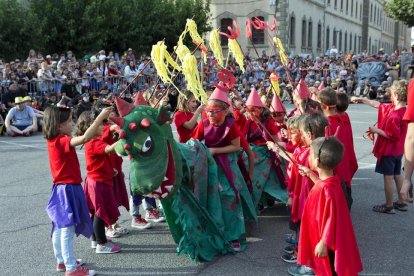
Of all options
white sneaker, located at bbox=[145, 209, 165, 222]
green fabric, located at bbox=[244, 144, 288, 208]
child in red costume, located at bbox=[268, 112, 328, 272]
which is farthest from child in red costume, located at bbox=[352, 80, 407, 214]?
white sneaker, located at bbox=[145, 209, 165, 222]

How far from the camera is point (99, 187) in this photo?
4.57 m

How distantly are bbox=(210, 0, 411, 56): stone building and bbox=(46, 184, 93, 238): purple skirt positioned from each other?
18484 mm

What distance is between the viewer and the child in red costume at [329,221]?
3281 mm

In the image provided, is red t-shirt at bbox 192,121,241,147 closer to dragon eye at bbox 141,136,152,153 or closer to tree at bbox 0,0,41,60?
dragon eye at bbox 141,136,152,153

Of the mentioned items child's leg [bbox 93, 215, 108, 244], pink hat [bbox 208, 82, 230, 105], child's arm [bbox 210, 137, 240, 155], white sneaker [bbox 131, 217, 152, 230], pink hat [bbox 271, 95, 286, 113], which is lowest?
white sneaker [bbox 131, 217, 152, 230]

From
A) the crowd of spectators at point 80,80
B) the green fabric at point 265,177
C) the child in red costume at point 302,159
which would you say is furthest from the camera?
the crowd of spectators at point 80,80

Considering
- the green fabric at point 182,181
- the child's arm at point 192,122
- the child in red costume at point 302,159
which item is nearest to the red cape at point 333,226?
the child in red costume at point 302,159

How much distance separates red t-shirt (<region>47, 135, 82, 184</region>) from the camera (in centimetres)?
400

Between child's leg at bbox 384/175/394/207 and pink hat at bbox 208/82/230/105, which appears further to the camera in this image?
child's leg at bbox 384/175/394/207

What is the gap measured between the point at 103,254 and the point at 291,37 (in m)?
34.9

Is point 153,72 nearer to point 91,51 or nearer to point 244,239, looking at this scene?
point 91,51

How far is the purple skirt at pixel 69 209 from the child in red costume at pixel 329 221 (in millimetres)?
1932

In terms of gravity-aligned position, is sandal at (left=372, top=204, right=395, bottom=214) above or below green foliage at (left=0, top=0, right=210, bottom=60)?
below

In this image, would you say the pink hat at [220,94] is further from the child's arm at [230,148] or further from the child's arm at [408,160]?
the child's arm at [408,160]
